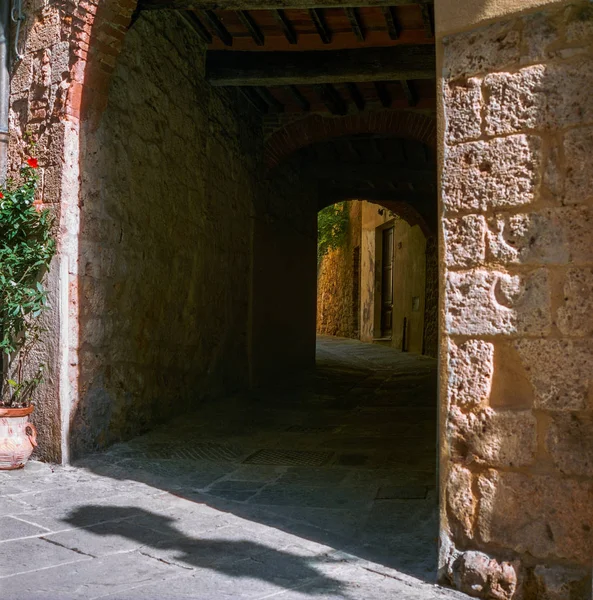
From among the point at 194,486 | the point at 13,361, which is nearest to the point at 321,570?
the point at 194,486

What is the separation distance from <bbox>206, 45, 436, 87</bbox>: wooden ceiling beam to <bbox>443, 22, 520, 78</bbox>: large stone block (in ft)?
12.7

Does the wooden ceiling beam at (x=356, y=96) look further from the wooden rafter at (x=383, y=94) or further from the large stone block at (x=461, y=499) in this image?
the large stone block at (x=461, y=499)

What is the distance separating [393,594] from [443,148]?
1555 mm

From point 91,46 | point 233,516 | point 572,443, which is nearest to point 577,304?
point 572,443

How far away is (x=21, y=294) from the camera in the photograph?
4.16m

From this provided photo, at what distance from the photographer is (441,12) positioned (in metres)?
2.60

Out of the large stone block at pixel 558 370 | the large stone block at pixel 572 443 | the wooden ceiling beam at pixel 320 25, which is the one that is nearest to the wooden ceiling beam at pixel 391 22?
the wooden ceiling beam at pixel 320 25

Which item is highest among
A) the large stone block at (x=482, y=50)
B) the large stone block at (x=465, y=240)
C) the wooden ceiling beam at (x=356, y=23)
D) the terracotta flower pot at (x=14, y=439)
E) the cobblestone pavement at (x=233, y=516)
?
the wooden ceiling beam at (x=356, y=23)

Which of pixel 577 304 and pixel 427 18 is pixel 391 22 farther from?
pixel 577 304

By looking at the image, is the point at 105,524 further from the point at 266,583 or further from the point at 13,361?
the point at 13,361

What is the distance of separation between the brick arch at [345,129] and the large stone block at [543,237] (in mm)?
5645

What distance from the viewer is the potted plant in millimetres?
4082

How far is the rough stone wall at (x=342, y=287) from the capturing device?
63.4 ft

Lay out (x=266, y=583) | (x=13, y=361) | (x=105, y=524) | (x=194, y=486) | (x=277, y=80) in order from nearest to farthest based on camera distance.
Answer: (x=266, y=583), (x=105, y=524), (x=194, y=486), (x=13, y=361), (x=277, y=80)
